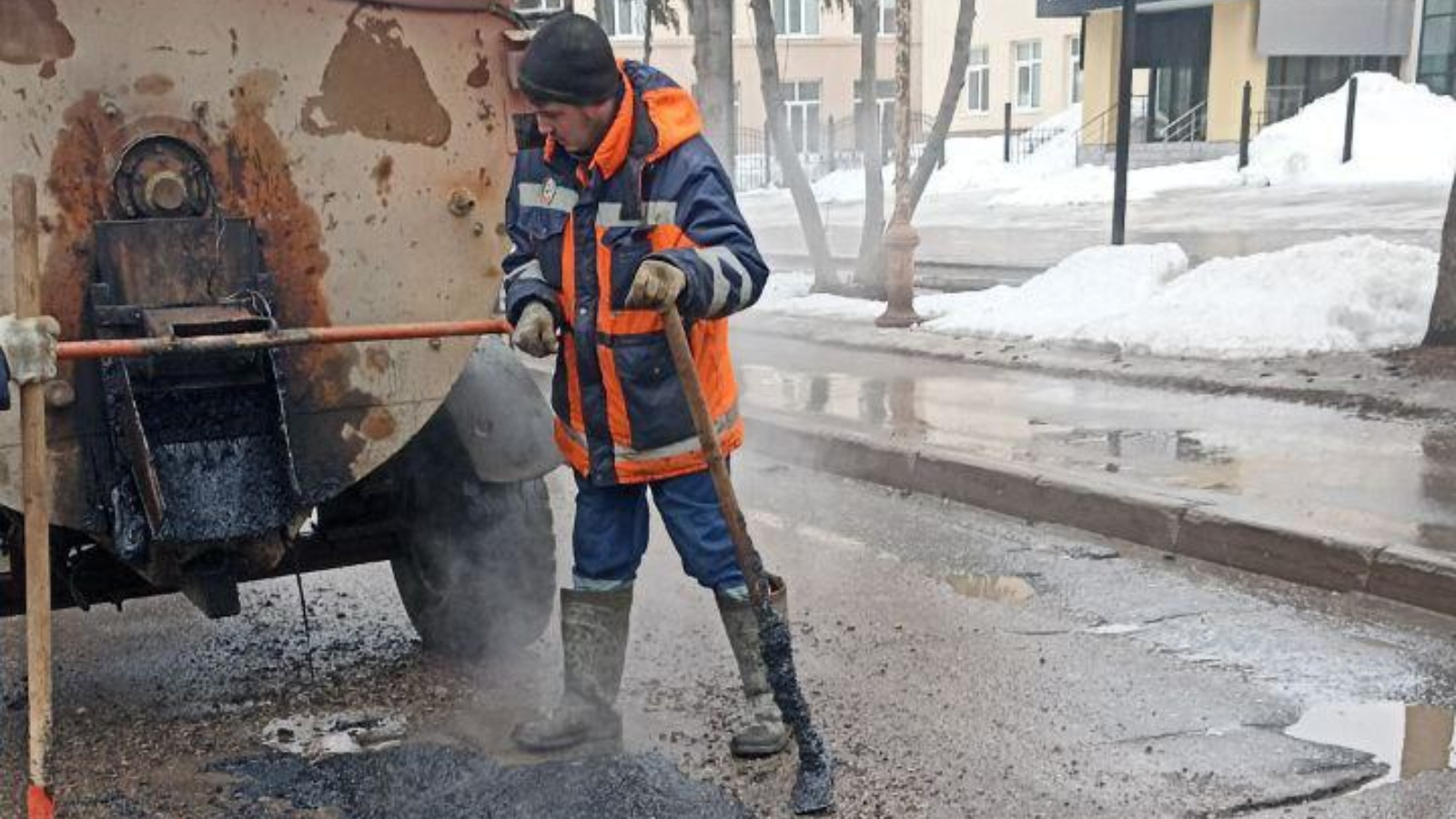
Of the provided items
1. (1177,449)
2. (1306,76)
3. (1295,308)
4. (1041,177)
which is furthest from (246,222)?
(1306,76)

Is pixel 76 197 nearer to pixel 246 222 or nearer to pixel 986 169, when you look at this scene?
pixel 246 222

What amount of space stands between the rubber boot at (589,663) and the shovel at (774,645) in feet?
1.55

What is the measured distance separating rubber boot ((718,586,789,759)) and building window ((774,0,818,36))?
44191 millimetres

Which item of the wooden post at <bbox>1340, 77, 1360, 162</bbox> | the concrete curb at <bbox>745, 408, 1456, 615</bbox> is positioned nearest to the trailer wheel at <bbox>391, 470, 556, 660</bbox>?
the concrete curb at <bbox>745, 408, 1456, 615</bbox>

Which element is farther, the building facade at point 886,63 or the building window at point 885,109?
the building facade at point 886,63

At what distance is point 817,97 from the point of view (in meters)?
47.0

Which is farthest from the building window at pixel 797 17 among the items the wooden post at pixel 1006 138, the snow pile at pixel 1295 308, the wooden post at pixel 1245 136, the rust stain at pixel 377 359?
the rust stain at pixel 377 359

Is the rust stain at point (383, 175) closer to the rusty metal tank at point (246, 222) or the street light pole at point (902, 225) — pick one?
the rusty metal tank at point (246, 222)

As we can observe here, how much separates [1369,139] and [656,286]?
80.6 ft

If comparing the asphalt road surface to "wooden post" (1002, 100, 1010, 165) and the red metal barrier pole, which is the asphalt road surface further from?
"wooden post" (1002, 100, 1010, 165)

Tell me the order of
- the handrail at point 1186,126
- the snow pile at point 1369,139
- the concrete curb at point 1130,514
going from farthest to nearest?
the handrail at point 1186,126, the snow pile at point 1369,139, the concrete curb at point 1130,514

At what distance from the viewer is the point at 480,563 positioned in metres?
4.32

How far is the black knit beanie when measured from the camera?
3.26 meters

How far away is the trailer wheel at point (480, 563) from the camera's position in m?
4.29
